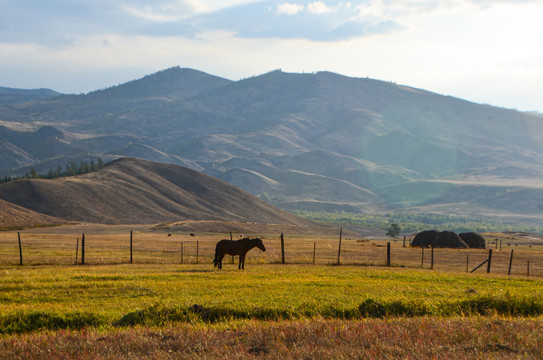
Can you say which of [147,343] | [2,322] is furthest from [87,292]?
[147,343]

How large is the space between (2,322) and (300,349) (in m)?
8.31

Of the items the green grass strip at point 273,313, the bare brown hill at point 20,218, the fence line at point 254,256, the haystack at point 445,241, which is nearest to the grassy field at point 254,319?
the green grass strip at point 273,313

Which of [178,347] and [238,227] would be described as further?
[238,227]

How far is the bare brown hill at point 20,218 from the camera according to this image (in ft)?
388

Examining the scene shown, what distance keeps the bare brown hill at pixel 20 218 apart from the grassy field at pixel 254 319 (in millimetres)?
103745

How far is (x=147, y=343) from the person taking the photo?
1120 centimetres

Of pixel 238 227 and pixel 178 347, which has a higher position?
pixel 178 347

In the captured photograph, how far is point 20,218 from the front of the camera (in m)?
126

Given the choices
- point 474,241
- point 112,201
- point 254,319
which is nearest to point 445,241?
point 474,241

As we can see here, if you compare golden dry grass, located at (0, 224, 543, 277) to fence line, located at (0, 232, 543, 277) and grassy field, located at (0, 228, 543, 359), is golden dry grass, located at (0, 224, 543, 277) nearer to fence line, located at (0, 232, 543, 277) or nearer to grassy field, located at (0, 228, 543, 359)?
fence line, located at (0, 232, 543, 277)

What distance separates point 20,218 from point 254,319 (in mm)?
125855

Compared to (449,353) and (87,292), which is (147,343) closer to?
(449,353)

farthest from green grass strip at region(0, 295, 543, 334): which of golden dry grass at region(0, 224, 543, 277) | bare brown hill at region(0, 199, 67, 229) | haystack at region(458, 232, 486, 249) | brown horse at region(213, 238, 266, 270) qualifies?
bare brown hill at region(0, 199, 67, 229)

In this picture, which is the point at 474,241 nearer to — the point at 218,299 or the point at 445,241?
the point at 445,241
